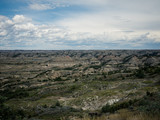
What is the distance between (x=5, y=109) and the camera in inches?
372

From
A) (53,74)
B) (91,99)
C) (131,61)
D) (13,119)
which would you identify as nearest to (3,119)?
(13,119)

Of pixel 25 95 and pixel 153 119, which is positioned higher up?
pixel 153 119

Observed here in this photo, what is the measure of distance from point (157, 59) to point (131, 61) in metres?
20.8

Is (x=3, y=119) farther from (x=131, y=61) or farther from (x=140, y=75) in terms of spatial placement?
(x=131, y=61)

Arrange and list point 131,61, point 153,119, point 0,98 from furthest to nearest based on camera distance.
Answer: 1. point 131,61
2. point 0,98
3. point 153,119

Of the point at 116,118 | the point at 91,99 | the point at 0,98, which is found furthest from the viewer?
the point at 91,99

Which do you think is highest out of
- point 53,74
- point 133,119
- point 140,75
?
point 133,119

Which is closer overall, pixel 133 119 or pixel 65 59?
pixel 133 119

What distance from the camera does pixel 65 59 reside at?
497ft

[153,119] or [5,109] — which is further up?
[153,119]

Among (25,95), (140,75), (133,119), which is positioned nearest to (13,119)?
(133,119)

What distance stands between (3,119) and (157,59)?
327 ft

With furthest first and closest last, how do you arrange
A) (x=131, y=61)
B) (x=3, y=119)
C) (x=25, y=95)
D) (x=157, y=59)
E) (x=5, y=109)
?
(x=131, y=61), (x=157, y=59), (x=25, y=95), (x=5, y=109), (x=3, y=119)

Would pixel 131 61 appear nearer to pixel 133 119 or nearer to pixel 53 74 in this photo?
pixel 53 74
